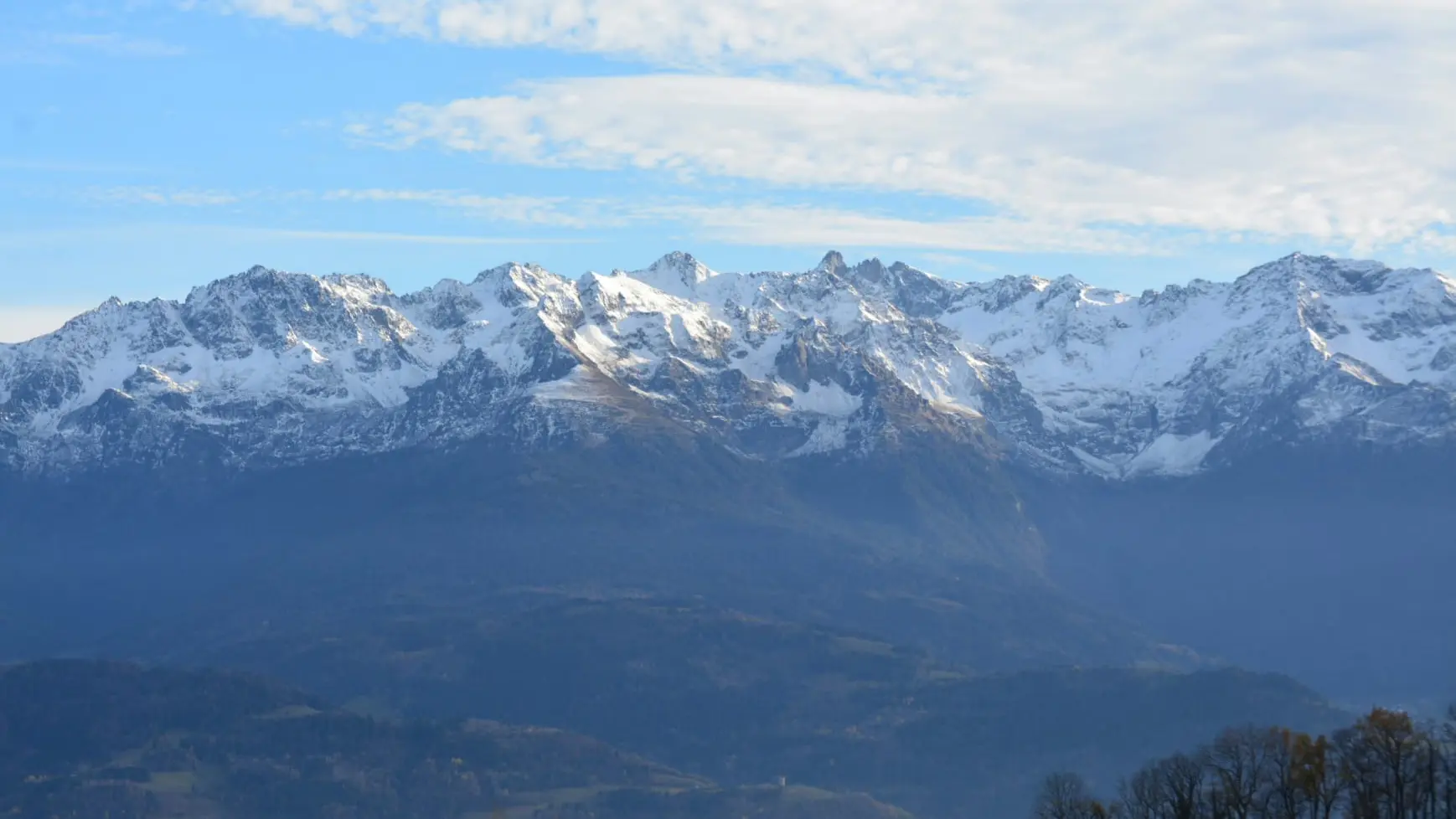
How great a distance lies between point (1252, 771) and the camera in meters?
132

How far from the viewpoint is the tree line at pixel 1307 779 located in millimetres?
127188

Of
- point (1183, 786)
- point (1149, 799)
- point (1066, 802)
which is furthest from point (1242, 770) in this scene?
point (1066, 802)

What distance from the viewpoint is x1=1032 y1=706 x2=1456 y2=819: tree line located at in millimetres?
127188

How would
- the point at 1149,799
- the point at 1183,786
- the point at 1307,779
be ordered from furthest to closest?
the point at 1149,799
the point at 1183,786
the point at 1307,779

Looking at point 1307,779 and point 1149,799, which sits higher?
point 1307,779

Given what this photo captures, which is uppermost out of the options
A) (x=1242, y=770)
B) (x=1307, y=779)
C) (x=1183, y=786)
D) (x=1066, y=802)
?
(x=1307, y=779)

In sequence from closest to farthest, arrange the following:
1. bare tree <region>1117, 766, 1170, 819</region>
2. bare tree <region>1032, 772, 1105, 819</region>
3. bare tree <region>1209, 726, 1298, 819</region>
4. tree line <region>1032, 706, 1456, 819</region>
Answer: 1. tree line <region>1032, 706, 1456, 819</region>
2. bare tree <region>1209, 726, 1298, 819</region>
3. bare tree <region>1032, 772, 1105, 819</region>
4. bare tree <region>1117, 766, 1170, 819</region>

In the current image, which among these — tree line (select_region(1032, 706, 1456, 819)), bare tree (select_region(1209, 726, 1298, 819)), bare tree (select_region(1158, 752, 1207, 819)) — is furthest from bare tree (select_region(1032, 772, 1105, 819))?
bare tree (select_region(1209, 726, 1298, 819))

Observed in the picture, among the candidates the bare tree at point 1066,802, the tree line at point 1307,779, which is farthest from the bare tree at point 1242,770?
the bare tree at point 1066,802

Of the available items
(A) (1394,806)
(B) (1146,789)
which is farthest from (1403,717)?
(B) (1146,789)

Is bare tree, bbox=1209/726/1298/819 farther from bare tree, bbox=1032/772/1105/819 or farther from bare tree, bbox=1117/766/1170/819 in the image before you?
bare tree, bbox=1032/772/1105/819

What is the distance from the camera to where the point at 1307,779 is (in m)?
126

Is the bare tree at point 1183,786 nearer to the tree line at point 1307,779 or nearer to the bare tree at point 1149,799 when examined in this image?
the tree line at point 1307,779

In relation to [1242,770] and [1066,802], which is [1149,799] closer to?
[1242,770]
